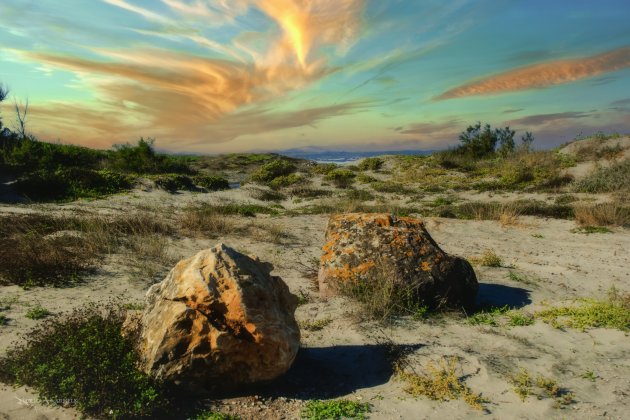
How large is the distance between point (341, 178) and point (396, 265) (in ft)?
62.4

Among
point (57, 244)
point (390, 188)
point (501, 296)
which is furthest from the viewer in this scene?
point (390, 188)

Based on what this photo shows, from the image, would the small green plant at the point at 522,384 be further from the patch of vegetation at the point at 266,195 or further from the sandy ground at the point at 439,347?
the patch of vegetation at the point at 266,195

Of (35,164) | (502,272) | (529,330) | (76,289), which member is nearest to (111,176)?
(35,164)

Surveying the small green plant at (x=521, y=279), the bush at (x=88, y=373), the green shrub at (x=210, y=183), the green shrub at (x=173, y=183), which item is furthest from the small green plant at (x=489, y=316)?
the green shrub at (x=210, y=183)

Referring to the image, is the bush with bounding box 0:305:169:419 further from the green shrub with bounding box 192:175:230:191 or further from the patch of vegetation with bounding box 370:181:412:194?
the green shrub with bounding box 192:175:230:191

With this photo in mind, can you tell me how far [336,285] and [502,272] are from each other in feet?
12.8

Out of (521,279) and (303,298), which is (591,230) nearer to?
(521,279)

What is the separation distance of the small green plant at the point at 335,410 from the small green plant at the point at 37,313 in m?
3.87

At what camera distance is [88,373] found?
4.01 meters

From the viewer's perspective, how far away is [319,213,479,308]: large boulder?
6410 mm

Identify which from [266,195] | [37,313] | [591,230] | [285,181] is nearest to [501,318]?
[37,313]

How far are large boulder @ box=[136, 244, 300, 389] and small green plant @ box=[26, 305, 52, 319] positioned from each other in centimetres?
217

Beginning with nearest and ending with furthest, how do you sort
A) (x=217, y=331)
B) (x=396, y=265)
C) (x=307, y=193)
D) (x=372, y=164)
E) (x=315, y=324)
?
(x=217, y=331), (x=315, y=324), (x=396, y=265), (x=307, y=193), (x=372, y=164)

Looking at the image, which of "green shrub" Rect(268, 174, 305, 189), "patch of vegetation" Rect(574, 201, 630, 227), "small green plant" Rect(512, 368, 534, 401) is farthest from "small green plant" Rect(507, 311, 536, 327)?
"green shrub" Rect(268, 174, 305, 189)
